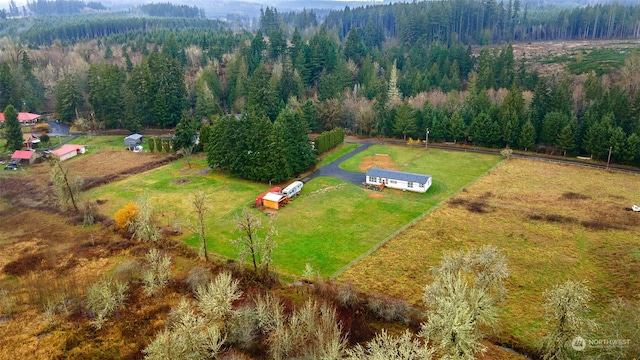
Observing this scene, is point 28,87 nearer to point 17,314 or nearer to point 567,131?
point 17,314

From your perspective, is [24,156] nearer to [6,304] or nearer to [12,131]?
[12,131]

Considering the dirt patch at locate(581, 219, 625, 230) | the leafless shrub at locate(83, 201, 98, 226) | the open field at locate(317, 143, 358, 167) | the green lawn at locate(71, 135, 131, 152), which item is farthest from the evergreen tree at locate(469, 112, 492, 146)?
the green lawn at locate(71, 135, 131, 152)

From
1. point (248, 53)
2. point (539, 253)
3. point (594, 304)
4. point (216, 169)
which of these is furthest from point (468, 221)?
point (248, 53)

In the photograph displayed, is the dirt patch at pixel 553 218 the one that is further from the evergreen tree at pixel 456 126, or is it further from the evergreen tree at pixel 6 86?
the evergreen tree at pixel 6 86

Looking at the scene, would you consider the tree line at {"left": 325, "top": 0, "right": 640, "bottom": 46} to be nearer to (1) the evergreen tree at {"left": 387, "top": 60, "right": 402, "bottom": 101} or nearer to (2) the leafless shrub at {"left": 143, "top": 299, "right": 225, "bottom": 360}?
(1) the evergreen tree at {"left": 387, "top": 60, "right": 402, "bottom": 101}

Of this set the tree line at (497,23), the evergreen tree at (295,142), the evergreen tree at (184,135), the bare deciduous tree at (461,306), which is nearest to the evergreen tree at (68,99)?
the evergreen tree at (184,135)
